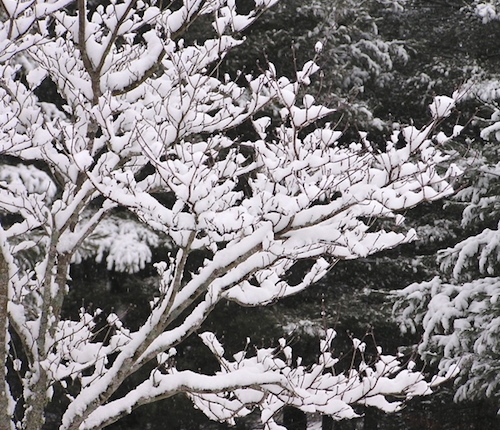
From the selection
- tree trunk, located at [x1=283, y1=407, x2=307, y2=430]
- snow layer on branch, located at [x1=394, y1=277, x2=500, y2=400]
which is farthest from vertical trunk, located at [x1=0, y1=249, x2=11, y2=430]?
tree trunk, located at [x1=283, y1=407, x2=307, y2=430]

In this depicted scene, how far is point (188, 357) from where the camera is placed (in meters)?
8.92

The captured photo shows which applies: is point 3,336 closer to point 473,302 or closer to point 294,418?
point 473,302

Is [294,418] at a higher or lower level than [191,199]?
lower

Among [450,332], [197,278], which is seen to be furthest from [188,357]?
[197,278]

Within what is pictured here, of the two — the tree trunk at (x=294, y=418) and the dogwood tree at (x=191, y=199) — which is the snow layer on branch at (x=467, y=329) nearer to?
the dogwood tree at (x=191, y=199)

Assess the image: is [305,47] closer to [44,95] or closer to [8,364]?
[44,95]

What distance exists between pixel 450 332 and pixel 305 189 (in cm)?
524

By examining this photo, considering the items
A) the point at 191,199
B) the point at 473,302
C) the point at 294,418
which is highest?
the point at 191,199

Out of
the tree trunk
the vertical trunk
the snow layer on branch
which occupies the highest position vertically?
the vertical trunk

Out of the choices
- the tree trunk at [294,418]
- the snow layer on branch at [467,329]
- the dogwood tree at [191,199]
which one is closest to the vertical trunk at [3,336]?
the dogwood tree at [191,199]

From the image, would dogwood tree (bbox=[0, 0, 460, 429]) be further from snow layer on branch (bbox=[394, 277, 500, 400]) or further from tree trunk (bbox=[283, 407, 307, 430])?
tree trunk (bbox=[283, 407, 307, 430])

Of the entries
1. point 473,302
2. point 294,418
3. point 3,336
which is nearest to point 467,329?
point 473,302

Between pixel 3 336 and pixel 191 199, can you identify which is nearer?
pixel 191 199

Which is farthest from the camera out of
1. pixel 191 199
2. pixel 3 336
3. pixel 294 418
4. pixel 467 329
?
pixel 294 418
